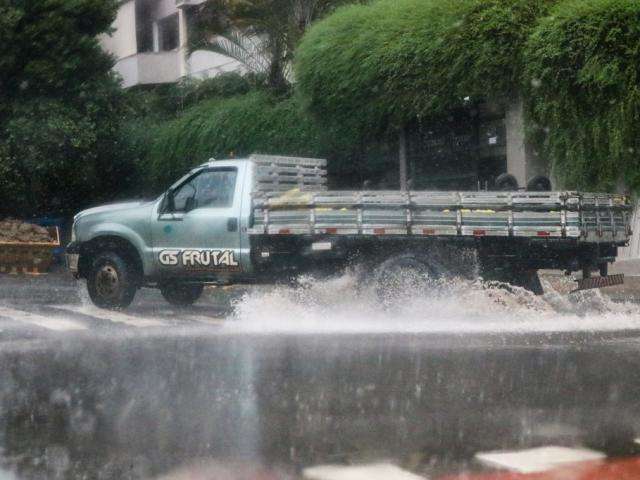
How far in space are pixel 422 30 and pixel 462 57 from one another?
1.07 m

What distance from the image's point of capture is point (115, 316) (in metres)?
15.7

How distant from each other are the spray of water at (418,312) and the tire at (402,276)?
0.06ft

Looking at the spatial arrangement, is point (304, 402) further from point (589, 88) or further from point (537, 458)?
point (589, 88)

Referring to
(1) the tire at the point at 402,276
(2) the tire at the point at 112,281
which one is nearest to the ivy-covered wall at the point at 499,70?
(1) the tire at the point at 402,276

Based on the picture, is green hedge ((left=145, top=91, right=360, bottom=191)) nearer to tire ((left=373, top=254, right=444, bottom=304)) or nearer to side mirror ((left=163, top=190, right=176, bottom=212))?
side mirror ((left=163, top=190, right=176, bottom=212))

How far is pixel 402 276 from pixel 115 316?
3.85 meters

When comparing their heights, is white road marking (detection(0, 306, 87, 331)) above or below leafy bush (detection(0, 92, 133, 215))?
below

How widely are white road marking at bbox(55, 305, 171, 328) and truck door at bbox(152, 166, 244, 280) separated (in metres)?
0.84

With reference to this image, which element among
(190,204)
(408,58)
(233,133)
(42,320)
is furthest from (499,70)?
(42,320)

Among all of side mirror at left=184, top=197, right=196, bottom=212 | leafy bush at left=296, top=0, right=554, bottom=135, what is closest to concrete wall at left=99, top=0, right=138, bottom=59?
leafy bush at left=296, top=0, right=554, bottom=135

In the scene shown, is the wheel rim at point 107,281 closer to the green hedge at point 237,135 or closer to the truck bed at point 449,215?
the truck bed at point 449,215

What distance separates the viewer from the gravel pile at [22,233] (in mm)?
27594

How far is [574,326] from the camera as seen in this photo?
13570 millimetres

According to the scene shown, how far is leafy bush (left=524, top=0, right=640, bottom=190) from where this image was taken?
19.2m
